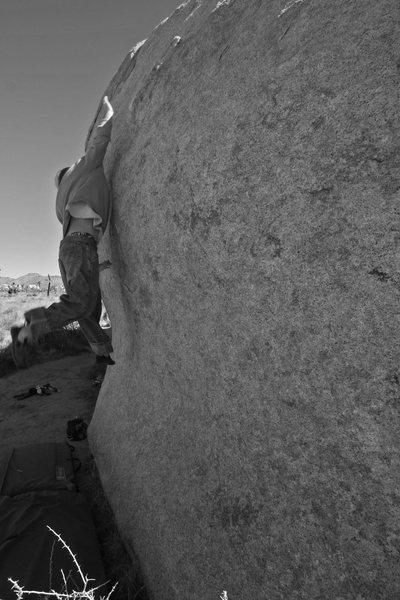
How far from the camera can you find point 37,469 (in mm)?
3982

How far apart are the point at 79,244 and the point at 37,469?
90.0 inches

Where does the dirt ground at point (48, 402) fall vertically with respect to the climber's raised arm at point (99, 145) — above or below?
below

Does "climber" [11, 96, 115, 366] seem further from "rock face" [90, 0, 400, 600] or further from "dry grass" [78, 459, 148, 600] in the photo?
"dry grass" [78, 459, 148, 600]

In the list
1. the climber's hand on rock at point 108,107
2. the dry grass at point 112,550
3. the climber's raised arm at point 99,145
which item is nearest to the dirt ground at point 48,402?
the dry grass at point 112,550

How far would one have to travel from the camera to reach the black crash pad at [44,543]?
2605mm

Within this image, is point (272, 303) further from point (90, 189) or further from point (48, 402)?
point (48, 402)

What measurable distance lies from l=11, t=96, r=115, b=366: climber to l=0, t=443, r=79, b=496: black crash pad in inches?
47.6

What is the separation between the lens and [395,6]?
173 cm

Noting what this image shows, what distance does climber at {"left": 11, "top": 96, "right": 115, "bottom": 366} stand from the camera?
330cm

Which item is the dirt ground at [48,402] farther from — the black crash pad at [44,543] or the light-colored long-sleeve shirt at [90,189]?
the light-colored long-sleeve shirt at [90,189]

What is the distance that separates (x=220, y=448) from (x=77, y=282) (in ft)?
6.40

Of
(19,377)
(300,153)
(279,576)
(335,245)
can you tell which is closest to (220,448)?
(279,576)

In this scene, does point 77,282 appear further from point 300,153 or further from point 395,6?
point 395,6

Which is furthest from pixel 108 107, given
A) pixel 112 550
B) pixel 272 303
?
pixel 112 550
